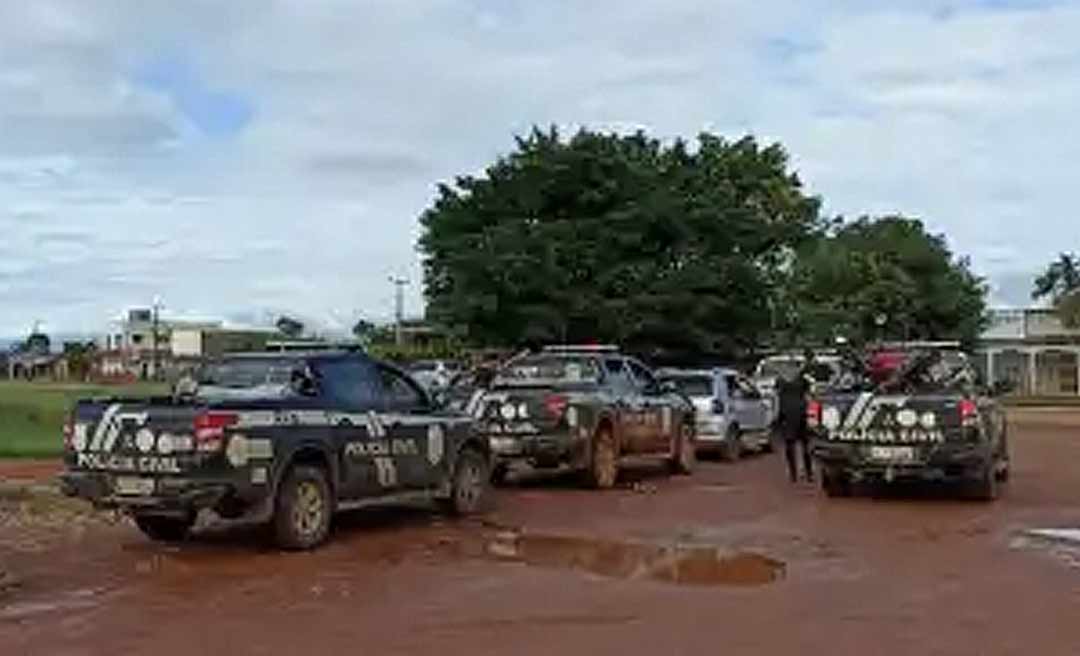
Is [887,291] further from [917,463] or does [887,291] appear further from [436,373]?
[917,463]

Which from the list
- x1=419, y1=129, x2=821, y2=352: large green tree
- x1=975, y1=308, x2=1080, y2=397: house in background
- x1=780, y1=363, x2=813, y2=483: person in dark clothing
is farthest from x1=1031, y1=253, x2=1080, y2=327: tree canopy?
x1=780, y1=363, x2=813, y2=483: person in dark clothing

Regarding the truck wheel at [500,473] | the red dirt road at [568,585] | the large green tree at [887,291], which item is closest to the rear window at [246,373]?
Answer: the red dirt road at [568,585]

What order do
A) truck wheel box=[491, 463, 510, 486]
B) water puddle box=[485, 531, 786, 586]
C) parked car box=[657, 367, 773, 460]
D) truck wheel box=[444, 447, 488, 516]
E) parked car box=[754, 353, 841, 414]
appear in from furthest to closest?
parked car box=[754, 353, 841, 414] → parked car box=[657, 367, 773, 460] → truck wheel box=[491, 463, 510, 486] → truck wheel box=[444, 447, 488, 516] → water puddle box=[485, 531, 786, 586]

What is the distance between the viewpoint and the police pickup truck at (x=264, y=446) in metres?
13.4

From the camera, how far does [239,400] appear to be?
45.8 ft

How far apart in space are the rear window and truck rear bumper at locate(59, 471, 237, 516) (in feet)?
5.21

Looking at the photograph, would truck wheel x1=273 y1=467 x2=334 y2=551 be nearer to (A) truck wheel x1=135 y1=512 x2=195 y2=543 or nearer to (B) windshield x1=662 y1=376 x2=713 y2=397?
(A) truck wheel x1=135 y1=512 x2=195 y2=543

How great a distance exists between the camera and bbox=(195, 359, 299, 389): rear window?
14828 mm

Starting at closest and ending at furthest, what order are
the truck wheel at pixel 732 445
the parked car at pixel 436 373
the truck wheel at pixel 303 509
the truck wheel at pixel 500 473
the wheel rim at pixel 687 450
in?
the truck wheel at pixel 303 509 → the truck wheel at pixel 500 473 → the wheel rim at pixel 687 450 → the truck wheel at pixel 732 445 → the parked car at pixel 436 373

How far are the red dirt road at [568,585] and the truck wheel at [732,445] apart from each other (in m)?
8.49

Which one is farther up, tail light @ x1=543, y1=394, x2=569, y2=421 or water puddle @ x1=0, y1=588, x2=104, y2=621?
tail light @ x1=543, y1=394, x2=569, y2=421

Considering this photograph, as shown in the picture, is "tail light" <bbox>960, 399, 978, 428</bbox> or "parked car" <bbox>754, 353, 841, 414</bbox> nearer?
"tail light" <bbox>960, 399, 978, 428</bbox>

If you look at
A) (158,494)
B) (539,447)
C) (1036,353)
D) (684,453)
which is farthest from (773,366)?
(1036,353)

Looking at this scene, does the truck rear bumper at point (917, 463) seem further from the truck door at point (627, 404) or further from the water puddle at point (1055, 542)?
the truck door at point (627, 404)
